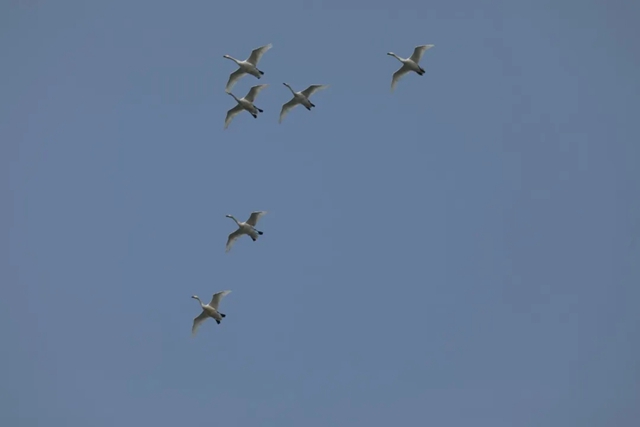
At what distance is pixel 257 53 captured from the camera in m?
148

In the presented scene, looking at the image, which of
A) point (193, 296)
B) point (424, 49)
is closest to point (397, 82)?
point (424, 49)

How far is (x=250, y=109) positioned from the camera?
150 meters

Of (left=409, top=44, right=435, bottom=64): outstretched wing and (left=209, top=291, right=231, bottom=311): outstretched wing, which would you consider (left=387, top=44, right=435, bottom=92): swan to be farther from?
(left=209, top=291, right=231, bottom=311): outstretched wing

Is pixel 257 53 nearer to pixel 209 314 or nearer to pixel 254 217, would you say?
pixel 254 217

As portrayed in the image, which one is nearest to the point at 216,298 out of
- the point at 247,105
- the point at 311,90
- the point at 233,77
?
the point at 247,105

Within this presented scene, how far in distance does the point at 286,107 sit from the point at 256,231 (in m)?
7.42

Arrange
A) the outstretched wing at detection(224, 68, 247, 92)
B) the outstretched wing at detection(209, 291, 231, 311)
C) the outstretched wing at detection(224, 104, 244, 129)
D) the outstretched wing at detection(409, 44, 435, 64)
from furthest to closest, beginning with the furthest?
the outstretched wing at detection(224, 104, 244, 129) < the outstretched wing at detection(224, 68, 247, 92) < the outstretched wing at detection(209, 291, 231, 311) < the outstretched wing at detection(409, 44, 435, 64)

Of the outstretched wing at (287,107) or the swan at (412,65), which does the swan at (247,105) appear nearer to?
the outstretched wing at (287,107)

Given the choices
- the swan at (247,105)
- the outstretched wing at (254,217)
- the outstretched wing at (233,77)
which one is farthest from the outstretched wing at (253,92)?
the outstretched wing at (254,217)

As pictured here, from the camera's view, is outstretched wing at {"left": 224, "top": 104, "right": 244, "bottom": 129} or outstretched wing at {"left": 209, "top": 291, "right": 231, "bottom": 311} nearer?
outstretched wing at {"left": 209, "top": 291, "right": 231, "bottom": 311}

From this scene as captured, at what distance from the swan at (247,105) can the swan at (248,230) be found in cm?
564

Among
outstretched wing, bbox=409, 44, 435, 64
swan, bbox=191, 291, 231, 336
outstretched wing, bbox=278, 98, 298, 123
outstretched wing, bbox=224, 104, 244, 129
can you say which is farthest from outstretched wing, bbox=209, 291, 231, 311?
outstretched wing, bbox=409, 44, 435, 64

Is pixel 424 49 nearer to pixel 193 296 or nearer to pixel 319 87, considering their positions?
pixel 319 87

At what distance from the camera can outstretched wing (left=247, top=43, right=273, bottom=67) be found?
147m
